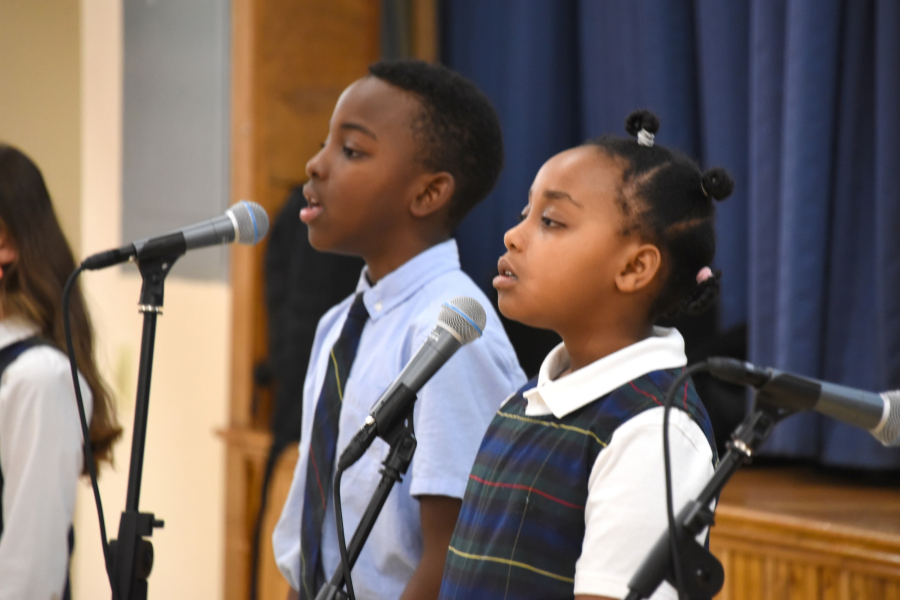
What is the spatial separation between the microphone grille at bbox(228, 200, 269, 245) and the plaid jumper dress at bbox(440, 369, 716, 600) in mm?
382

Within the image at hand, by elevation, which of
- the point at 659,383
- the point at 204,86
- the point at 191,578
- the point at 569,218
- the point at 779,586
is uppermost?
the point at 204,86

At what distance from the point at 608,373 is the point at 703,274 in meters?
0.16

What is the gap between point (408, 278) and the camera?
1.27 m

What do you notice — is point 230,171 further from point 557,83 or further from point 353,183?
point 353,183

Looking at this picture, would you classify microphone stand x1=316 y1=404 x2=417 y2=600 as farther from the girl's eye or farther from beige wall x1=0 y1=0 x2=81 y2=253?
beige wall x1=0 y1=0 x2=81 y2=253

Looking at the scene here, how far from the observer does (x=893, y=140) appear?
5.60 feet

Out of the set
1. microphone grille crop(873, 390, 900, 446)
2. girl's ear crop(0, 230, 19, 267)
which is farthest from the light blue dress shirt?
girl's ear crop(0, 230, 19, 267)

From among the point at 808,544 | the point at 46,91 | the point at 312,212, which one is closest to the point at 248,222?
the point at 312,212

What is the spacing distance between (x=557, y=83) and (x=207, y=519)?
5.37ft

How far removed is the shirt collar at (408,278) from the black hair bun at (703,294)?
381mm

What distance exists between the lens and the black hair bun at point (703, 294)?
1.00 m

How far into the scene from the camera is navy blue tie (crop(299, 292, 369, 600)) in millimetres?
1207

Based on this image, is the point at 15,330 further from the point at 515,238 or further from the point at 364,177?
the point at 515,238

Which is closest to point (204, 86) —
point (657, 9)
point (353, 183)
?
point (657, 9)
